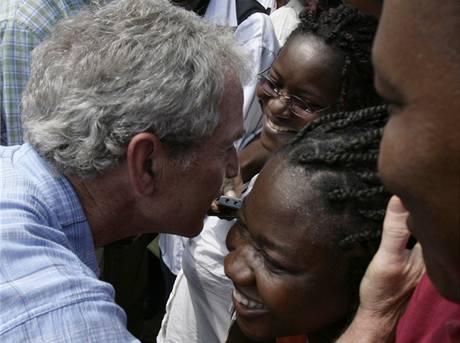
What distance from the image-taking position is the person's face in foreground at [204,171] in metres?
2.10

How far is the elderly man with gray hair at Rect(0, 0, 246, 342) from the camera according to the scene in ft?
6.21

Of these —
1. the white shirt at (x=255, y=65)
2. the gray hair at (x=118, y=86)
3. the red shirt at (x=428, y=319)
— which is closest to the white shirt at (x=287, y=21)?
the white shirt at (x=255, y=65)

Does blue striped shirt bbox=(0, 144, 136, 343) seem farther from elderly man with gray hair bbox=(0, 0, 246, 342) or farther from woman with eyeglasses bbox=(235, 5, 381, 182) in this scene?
woman with eyeglasses bbox=(235, 5, 381, 182)

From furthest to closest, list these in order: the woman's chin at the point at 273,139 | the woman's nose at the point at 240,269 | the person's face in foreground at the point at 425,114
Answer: the woman's chin at the point at 273,139, the woman's nose at the point at 240,269, the person's face in foreground at the point at 425,114

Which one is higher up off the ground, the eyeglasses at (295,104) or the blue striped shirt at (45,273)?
the eyeglasses at (295,104)

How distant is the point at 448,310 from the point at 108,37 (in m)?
1.21

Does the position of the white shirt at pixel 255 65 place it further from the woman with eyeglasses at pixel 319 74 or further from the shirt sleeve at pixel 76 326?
the shirt sleeve at pixel 76 326

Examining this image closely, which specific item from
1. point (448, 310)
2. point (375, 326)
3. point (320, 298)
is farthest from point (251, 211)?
point (448, 310)

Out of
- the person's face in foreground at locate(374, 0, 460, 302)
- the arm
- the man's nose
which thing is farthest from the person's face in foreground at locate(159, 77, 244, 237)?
the person's face in foreground at locate(374, 0, 460, 302)

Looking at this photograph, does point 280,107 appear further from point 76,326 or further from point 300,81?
point 76,326

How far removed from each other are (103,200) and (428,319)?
1.05m

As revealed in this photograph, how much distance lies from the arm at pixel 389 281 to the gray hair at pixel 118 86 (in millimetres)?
744

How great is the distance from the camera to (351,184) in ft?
5.59

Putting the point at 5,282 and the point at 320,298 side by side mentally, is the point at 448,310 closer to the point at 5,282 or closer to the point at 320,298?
the point at 320,298
